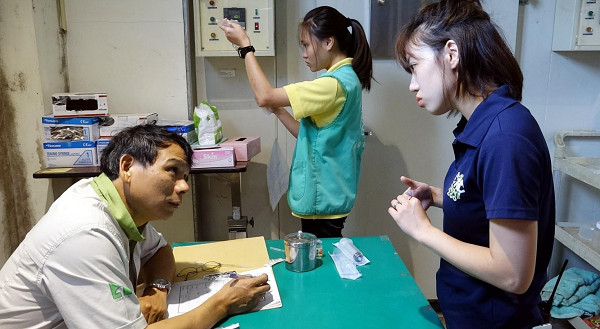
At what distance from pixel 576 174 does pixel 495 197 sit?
1.86 metres

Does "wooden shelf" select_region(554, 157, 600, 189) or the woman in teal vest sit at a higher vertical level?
the woman in teal vest

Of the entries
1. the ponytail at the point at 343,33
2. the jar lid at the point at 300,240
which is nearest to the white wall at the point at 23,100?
the ponytail at the point at 343,33

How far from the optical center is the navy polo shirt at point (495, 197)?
770mm

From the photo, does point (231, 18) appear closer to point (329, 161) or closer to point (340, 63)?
point (340, 63)

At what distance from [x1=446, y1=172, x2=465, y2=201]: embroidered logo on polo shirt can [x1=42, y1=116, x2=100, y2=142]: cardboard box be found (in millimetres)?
1715

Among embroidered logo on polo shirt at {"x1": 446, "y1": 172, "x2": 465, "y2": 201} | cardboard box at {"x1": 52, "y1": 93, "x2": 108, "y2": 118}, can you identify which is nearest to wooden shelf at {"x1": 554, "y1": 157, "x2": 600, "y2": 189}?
embroidered logo on polo shirt at {"x1": 446, "y1": 172, "x2": 465, "y2": 201}

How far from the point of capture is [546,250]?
92 cm

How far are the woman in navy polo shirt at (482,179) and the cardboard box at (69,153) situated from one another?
159cm

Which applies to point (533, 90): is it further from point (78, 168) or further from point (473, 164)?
point (78, 168)

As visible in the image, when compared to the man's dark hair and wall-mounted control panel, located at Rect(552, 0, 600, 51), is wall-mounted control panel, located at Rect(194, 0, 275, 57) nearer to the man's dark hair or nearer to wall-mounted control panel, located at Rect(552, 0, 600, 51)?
the man's dark hair

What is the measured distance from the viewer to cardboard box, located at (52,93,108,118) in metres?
2.04

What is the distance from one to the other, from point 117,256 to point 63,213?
0.15m

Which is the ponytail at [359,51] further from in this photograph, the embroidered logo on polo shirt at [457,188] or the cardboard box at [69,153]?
the cardboard box at [69,153]

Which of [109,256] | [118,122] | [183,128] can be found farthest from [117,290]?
[118,122]
